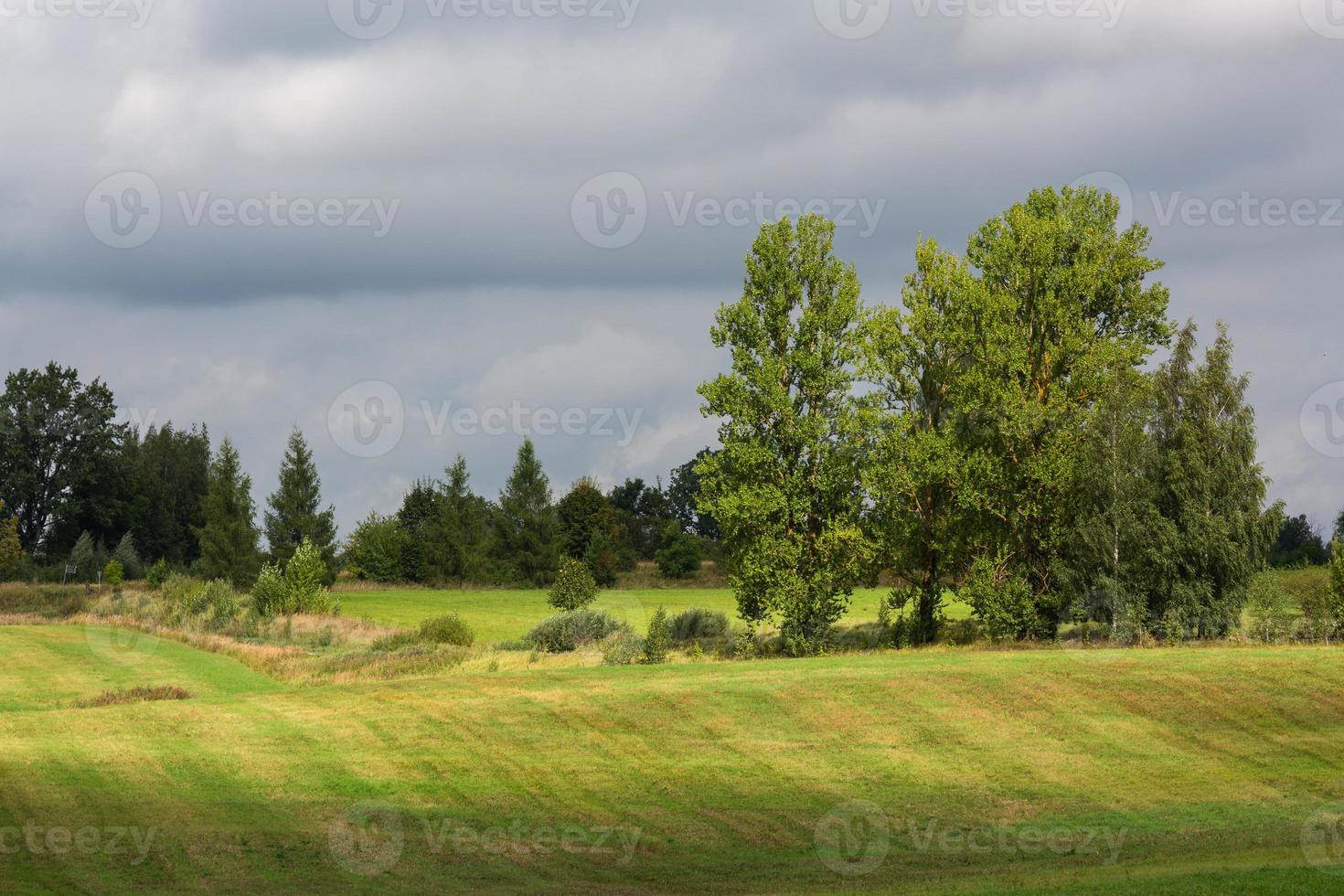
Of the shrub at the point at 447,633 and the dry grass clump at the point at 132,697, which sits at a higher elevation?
the shrub at the point at 447,633

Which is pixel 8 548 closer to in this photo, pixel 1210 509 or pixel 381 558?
pixel 381 558

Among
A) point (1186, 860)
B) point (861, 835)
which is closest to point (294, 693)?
point (861, 835)

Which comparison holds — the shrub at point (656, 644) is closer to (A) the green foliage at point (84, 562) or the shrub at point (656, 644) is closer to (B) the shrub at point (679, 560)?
(B) the shrub at point (679, 560)

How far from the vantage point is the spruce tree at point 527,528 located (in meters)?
106

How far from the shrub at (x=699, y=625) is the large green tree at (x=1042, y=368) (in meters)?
12.0

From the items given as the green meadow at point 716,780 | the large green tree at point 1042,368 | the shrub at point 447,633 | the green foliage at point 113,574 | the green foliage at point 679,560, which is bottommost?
the green meadow at point 716,780

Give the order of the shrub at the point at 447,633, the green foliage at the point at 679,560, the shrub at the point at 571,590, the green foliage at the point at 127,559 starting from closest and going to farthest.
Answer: the shrub at the point at 447,633 → the shrub at the point at 571,590 → the green foliage at the point at 127,559 → the green foliage at the point at 679,560

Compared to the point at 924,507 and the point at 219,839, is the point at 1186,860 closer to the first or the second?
the point at 219,839

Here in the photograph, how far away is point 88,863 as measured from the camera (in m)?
21.3

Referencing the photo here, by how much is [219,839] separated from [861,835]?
38.5 ft

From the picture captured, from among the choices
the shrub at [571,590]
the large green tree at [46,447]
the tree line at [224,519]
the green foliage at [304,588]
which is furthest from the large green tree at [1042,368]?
the large green tree at [46,447]

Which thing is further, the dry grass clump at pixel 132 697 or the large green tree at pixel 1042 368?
the large green tree at pixel 1042 368

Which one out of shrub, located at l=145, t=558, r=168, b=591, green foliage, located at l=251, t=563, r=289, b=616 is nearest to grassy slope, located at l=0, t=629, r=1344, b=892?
green foliage, located at l=251, t=563, r=289, b=616

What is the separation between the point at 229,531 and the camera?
307ft
